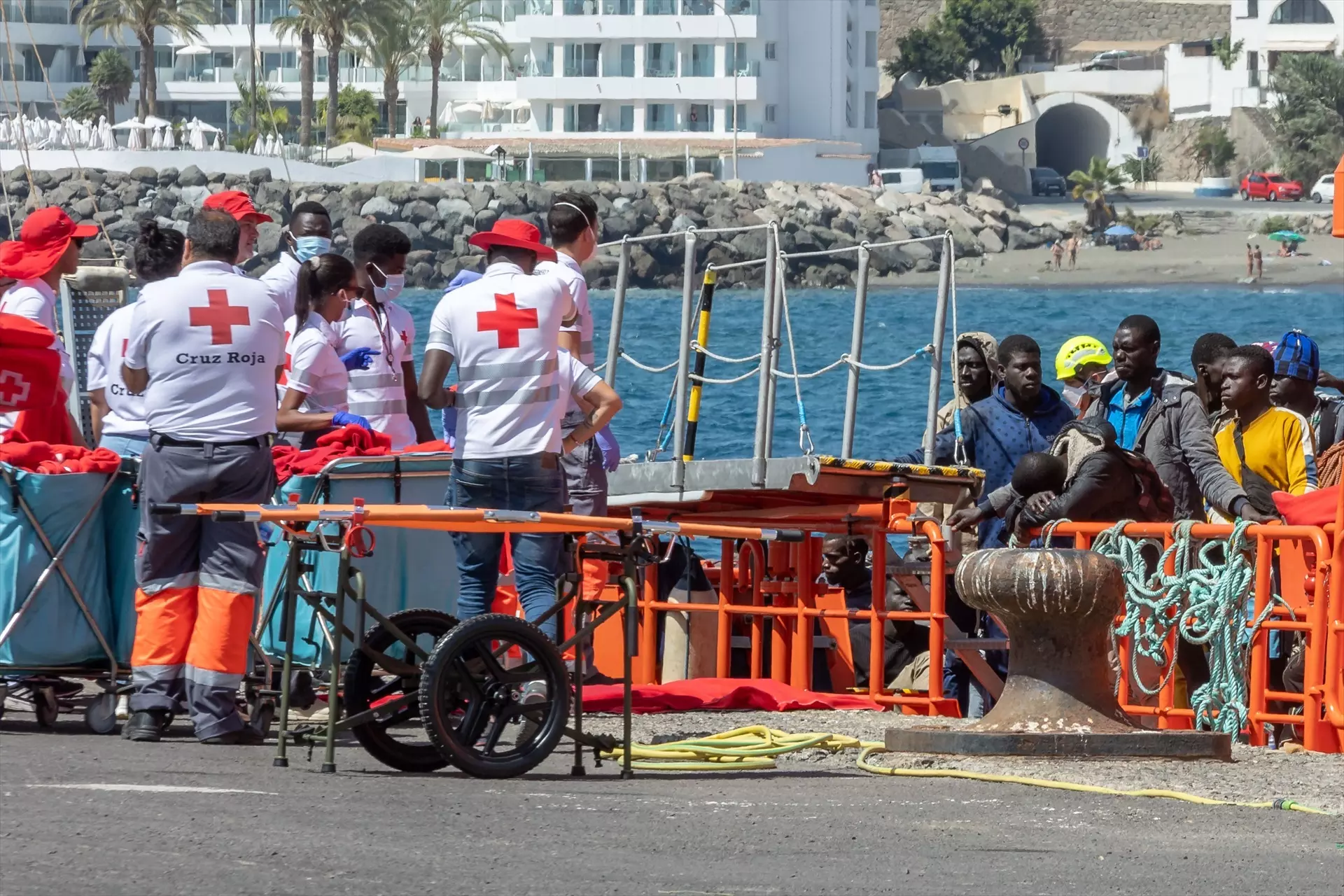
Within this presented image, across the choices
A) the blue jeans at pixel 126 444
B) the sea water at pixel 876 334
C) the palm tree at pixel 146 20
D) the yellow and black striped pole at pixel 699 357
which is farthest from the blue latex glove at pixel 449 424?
the palm tree at pixel 146 20

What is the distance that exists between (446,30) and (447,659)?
110m

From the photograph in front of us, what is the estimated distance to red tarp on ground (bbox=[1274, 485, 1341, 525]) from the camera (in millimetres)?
8742

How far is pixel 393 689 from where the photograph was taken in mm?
7430

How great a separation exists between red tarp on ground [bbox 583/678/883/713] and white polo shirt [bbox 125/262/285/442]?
1963mm

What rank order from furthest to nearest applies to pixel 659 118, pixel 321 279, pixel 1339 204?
1. pixel 659 118
2. pixel 321 279
3. pixel 1339 204

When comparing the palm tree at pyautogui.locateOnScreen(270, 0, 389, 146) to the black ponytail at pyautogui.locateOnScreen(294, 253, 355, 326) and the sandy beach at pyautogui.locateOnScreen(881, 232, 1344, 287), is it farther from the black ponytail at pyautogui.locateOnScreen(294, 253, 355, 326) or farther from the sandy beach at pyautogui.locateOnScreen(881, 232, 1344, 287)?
the black ponytail at pyautogui.locateOnScreen(294, 253, 355, 326)

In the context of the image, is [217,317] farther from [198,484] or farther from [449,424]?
[449,424]

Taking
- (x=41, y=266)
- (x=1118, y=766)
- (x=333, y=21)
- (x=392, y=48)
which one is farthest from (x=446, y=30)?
(x=1118, y=766)

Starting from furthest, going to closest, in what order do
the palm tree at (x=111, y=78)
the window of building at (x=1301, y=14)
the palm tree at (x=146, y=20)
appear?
the window of building at (x=1301, y=14) → the palm tree at (x=111, y=78) → the palm tree at (x=146, y=20)

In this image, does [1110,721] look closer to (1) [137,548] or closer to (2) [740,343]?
(1) [137,548]

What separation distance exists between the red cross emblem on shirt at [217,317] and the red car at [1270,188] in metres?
117

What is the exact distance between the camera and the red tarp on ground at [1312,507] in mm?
8742

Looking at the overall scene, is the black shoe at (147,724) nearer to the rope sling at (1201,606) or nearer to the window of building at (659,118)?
the rope sling at (1201,606)

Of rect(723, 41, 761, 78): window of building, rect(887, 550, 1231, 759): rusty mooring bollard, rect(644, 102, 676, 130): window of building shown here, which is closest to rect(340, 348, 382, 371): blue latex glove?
rect(887, 550, 1231, 759): rusty mooring bollard
